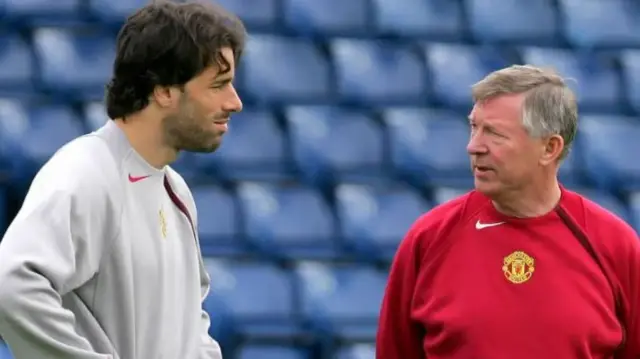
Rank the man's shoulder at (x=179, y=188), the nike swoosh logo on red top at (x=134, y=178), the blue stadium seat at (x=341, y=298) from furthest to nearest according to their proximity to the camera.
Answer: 1. the blue stadium seat at (x=341, y=298)
2. the man's shoulder at (x=179, y=188)
3. the nike swoosh logo on red top at (x=134, y=178)

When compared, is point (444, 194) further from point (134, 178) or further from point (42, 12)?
point (134, 178)

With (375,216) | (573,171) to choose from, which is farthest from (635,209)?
(375,216)

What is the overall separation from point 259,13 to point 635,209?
1798 mm

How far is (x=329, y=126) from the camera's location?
611cm

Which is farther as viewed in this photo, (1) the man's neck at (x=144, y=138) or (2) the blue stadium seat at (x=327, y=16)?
(2) the blue stadium seat at (x=327, y=16)

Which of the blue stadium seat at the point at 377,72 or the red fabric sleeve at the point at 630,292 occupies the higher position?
the red fabric sleeve at the point at 630,292

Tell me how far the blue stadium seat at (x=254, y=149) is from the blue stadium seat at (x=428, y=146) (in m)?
0.50

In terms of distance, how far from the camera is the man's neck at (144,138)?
2859 millimetres

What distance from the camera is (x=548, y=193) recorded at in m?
3.38

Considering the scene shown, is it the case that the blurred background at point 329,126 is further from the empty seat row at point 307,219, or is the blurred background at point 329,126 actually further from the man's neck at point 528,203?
the man's neck at point 528,203

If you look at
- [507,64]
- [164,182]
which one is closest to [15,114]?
[507,64]

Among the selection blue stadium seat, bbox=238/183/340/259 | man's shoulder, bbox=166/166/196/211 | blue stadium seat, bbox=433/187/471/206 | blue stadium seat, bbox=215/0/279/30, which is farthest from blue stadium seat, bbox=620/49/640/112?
man's shoulder, bbox=166/166/196/211

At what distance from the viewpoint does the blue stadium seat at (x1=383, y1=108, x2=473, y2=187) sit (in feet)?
20.2

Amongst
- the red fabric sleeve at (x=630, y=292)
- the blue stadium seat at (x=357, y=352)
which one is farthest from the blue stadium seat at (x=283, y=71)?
the red fabric sleeve at (x=630, y=292)
